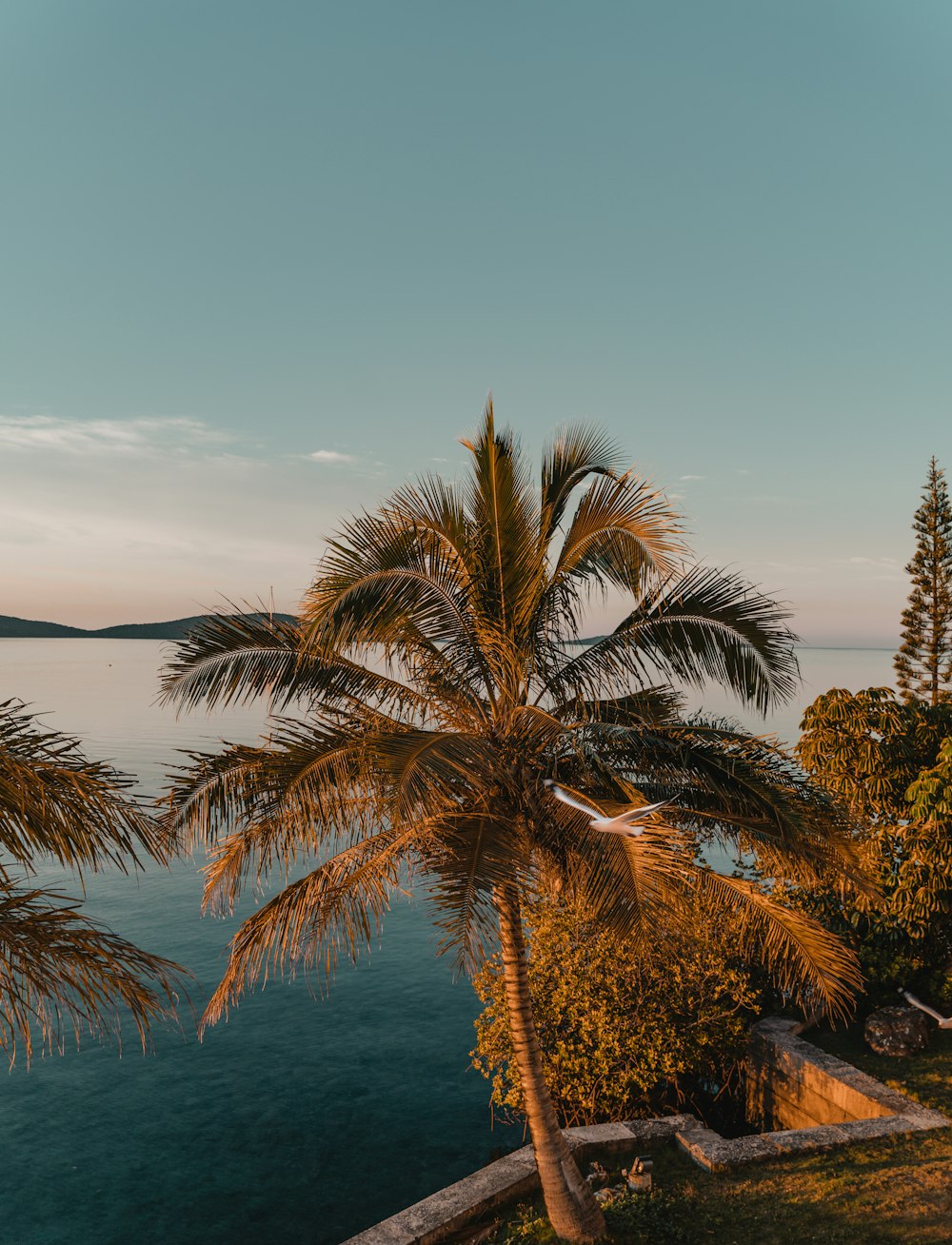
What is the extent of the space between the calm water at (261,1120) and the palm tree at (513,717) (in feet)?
20.1

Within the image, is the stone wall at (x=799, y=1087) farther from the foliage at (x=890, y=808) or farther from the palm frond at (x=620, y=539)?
the palm frond at (x=620, y=539)

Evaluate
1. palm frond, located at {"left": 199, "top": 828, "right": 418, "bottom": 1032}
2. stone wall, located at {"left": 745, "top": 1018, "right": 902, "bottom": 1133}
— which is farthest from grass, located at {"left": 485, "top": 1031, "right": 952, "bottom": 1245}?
palm frond, located at {"left": 199, "top": 828, "right": 418, "bottom": 1032}

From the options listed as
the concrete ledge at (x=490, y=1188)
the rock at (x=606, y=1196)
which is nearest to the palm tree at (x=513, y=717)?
the rock at (x=606, y=1196)

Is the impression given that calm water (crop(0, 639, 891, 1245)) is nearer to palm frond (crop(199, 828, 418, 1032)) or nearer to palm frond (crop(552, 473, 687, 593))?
palm frond (crop(199, 828, 418, 1032))

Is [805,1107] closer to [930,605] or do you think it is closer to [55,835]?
[55,835]

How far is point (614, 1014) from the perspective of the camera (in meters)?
11.9

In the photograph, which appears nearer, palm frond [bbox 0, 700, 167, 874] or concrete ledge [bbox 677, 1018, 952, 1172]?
palm frond [bbox 0, 700, 167, 874]

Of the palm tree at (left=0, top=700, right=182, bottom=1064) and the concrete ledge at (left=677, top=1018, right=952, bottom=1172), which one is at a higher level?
the palm tree at (left=0, top=700, right=182, bottom=1064)

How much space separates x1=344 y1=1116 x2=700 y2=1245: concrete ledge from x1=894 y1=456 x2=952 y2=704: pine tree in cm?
2719

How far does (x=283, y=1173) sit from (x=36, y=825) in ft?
37.2

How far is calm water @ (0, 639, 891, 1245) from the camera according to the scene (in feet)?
40.7

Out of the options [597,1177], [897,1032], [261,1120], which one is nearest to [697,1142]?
[597,1177]

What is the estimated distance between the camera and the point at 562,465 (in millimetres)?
9023

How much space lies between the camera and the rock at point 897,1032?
1224 centimetres
